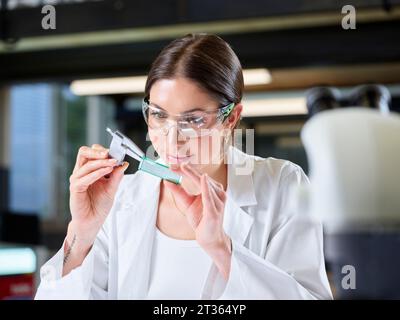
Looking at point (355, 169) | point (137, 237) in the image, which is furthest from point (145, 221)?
point (355, 169)

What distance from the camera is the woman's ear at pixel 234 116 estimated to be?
3.35 ft

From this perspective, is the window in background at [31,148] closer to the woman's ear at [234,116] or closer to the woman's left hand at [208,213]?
the woman's ear at [234,116]

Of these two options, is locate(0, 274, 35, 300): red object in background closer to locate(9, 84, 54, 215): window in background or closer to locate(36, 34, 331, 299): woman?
locate(36, 34, 331, 299): woman

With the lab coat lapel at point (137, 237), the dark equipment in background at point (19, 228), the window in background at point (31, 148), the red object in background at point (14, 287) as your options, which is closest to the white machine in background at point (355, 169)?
the lab coat lapel at point (137, 237)

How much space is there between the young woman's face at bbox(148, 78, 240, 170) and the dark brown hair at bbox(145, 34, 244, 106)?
1cm

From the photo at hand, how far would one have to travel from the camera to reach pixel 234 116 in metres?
1.03

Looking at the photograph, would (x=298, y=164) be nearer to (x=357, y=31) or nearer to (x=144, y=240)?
(x=144, y=240)

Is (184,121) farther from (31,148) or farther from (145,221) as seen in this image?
(31,148)

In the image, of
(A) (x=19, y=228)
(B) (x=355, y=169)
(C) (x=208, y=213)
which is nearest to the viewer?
(B) (x=355, y=169)

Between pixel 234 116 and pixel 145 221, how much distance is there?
232 millimetres

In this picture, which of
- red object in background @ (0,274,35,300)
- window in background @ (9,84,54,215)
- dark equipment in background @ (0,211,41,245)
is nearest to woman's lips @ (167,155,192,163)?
red object in background @ (0,274,35,300)
